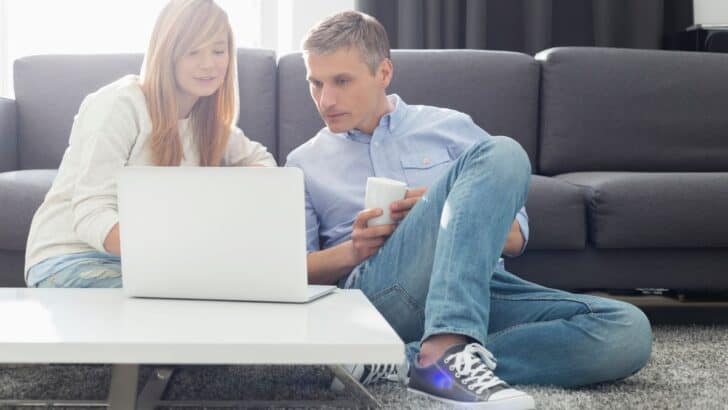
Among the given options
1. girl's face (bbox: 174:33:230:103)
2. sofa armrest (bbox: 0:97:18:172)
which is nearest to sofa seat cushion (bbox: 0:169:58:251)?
sofa armrest (bbox: 0:97:18:172)

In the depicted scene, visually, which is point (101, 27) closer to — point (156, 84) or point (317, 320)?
point (156, 84)

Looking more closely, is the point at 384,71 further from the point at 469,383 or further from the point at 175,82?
the point at 469,383

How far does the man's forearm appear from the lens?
1.64 meters

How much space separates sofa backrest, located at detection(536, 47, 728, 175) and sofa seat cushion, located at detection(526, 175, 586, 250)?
48 cm

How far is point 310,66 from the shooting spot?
1853mm

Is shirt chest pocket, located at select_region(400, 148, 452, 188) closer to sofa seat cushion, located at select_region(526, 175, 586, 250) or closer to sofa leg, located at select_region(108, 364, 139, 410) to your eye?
sofa seat cushion, located at select_region(526, 175, 586, 250)

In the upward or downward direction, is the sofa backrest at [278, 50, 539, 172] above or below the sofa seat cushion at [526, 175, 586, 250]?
above

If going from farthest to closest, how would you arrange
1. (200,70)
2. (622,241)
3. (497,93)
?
1. (497,93)
2. (622,241)
3. (200,70)

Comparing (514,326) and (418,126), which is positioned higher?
(418,126)

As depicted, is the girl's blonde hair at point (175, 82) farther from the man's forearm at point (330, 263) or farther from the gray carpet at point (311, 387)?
the gray carpet at point (311, 387)

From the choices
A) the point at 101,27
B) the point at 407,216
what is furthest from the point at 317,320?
the point at 101,27

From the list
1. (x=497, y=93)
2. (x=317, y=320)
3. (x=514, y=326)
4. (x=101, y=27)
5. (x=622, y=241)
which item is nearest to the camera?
(x=317, y=320)

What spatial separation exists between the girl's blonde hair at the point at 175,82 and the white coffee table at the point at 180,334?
408mm

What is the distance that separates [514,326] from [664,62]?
5.10ft
